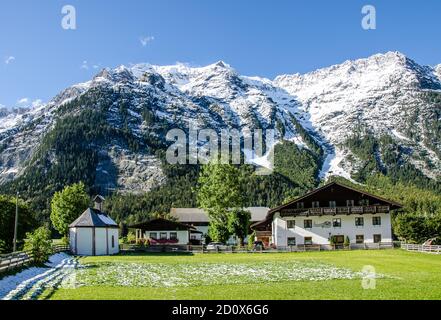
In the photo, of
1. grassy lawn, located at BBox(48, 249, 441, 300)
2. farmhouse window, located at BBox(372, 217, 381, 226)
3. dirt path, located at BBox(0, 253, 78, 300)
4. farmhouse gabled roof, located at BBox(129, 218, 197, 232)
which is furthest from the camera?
farmhouse gabled roof, located at BBox(129, 218, 197, 232)

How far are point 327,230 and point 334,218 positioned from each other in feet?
6.83

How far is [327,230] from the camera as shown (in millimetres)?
69062

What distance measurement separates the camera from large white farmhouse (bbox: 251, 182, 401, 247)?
6744cm

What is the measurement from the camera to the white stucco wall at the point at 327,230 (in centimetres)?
6756

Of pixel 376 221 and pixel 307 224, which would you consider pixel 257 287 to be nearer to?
pixel 307 224

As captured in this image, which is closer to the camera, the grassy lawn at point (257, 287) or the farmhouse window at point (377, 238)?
the grassy lawn at point (257, 287)

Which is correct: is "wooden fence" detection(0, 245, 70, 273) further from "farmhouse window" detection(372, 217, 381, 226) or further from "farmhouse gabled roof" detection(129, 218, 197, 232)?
"farmhouse window" detection(372, 217, 381, 226)

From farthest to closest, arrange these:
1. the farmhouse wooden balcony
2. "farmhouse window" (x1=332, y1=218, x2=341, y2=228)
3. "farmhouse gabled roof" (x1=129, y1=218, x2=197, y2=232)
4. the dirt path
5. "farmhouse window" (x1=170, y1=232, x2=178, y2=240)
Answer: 1. "farmhouse window" (x1=170, y1=232, x2=178, y2=240)
2. "farmhouse gabled roof" (x1=129, y1=218, x2=197, y2=232)
3. "farmhouse window" (x1=332, y1=218, x2=341, y2=228)
4. the farmhouse wooden balcony
5. the dirt path

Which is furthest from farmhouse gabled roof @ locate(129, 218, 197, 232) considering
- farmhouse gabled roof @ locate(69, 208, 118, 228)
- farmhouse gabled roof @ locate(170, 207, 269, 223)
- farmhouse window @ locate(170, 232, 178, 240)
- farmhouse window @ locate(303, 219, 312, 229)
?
farmhouse gabled roof @ locate(170, 207, 269, 223)

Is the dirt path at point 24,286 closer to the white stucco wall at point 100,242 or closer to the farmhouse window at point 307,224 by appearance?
Result: the white stucco wall at point 100,242

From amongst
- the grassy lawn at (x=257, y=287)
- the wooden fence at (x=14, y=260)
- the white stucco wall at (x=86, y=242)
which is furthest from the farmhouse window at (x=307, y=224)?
the wooden fence at (x=14, y=260)

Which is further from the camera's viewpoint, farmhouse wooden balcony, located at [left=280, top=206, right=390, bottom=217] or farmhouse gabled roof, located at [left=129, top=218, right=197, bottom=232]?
farmhouse gabled roof, located at [left=129, top=218, right=197, bottom=232]

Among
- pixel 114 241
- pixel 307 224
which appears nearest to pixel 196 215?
pixel 307 224
